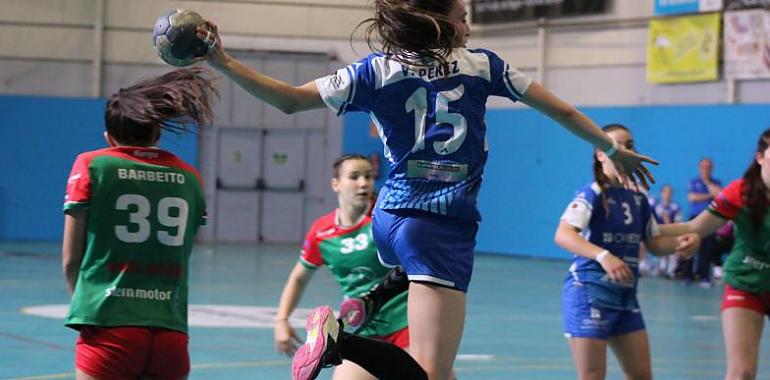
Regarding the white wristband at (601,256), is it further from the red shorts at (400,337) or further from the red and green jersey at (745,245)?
the red shorts at (400,337)

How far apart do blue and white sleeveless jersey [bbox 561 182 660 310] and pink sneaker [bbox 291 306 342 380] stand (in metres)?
2.56

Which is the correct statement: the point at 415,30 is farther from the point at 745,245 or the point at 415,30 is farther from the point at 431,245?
the point at 745,245

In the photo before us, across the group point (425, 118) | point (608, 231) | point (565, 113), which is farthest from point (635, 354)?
point (425, 118)

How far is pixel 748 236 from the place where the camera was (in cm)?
662

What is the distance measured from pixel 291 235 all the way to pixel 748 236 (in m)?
20.9

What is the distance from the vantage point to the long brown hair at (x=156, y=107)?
4.47 meters

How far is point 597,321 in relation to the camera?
20.9ft

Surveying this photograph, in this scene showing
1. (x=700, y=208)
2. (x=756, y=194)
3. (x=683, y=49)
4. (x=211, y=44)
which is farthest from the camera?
(x=683, y=49)

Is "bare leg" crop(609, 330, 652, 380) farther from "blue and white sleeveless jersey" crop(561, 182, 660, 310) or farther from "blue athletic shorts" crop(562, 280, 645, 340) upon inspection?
"blue and white sleeveless jersey" crop(561, 182, 660, 310)

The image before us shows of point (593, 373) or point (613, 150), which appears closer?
point (613, 150)

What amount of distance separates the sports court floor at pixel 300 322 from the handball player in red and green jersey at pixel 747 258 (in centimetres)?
260

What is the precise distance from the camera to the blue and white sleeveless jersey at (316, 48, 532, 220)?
4117 millimetres

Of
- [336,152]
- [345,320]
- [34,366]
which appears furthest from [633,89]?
[345,320]

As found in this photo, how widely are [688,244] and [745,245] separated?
0.51 m
